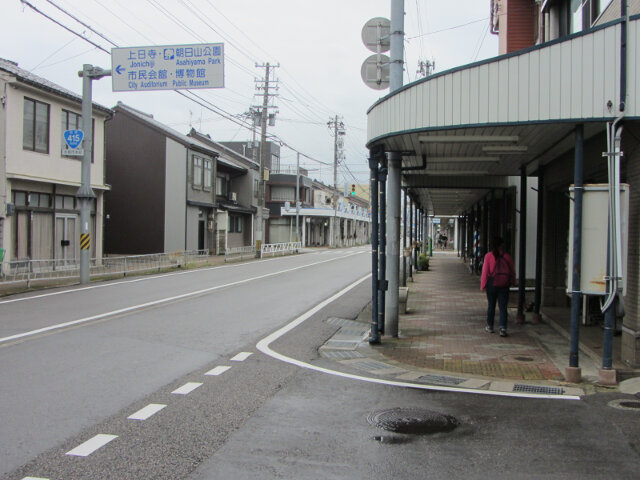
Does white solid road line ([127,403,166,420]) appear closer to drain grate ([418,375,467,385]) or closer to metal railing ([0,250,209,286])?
drain grate ([418,375,467,385])

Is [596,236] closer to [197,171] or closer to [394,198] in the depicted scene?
[394,198]

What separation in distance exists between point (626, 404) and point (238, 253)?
34908 millimetres

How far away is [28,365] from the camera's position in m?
7.54

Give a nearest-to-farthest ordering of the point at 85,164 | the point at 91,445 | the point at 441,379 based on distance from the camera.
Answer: the point at 91,445 → the point at 441,379 → the point at 85,164

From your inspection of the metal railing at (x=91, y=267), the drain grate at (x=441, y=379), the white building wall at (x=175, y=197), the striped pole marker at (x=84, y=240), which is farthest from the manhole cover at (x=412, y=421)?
the white building wall at (x=175, y=197)

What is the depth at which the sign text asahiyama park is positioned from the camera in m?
16.1

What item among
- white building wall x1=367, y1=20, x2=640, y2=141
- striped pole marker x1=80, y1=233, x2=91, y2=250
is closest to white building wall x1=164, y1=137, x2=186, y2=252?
striped pole marker x1=80, y1=233, x2=91, y2=250

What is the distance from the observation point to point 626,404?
6.04 metres

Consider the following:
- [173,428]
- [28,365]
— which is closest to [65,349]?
[28,365]

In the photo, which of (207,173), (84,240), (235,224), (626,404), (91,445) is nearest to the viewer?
(91,445)

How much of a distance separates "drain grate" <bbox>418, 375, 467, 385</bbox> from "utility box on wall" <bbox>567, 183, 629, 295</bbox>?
1.80 metres

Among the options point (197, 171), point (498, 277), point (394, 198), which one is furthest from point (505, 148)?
point (197, 171)

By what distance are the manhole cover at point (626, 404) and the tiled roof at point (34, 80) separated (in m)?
21.4

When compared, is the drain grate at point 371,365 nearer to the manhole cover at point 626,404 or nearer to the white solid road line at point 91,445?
the manhole cover at point 626,404
